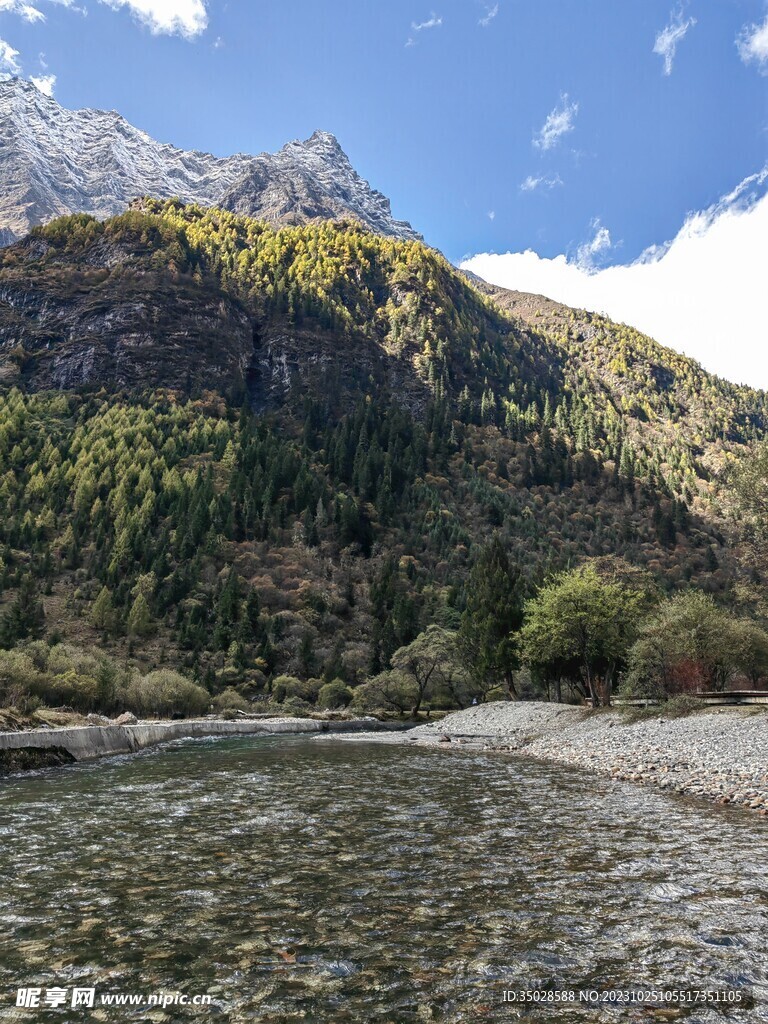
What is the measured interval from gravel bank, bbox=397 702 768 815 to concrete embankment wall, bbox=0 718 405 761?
18.1 metres

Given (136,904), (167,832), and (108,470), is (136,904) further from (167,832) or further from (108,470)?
(108,470)

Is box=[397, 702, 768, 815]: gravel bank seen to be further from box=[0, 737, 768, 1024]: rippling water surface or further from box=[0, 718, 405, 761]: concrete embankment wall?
box=[0, 718, 405, 761]: concrete embankment wall

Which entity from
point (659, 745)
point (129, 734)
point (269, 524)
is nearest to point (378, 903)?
point (659, 745)

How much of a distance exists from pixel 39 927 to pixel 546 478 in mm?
185821

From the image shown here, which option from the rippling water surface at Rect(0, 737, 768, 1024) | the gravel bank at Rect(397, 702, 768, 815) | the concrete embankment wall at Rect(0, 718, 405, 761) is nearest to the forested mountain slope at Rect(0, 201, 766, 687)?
the concrete embankment wall at Rect(0, 718, 405, 761)

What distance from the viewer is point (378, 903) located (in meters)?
9.26

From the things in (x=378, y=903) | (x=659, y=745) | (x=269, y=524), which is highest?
(x=269, y=524)

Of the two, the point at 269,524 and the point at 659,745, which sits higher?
the point at 269,524

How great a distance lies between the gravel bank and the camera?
66.8ft

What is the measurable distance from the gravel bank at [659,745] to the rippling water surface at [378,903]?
11.8 ft

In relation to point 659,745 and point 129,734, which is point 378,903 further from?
point 129,734

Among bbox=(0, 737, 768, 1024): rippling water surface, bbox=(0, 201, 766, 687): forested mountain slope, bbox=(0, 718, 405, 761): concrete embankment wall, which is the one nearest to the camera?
bbox=(0, 737, 768, 1024): rippling water surface

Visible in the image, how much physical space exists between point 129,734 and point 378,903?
34488 millimetres

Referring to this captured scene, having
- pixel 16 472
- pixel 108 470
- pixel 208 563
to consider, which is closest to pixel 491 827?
pixel 208 563
